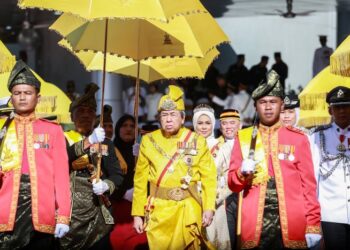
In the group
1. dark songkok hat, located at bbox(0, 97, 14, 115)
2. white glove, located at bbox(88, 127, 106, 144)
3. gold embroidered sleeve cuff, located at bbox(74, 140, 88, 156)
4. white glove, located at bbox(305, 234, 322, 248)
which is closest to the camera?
white glove, located at bbox(305, 234, 322, 248)

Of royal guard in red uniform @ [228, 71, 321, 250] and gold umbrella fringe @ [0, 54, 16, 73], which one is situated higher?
gold umbrella fringe @ [0, 54, 16, 73]

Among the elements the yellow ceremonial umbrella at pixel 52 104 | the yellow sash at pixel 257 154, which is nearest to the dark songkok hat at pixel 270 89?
the yellow sash at pixel 257 154

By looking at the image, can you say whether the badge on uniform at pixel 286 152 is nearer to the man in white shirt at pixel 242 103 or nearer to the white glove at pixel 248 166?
the white glove at pixel 248 166

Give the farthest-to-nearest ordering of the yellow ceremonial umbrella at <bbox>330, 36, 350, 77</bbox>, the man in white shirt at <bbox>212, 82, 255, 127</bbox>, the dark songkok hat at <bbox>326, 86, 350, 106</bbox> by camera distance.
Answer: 1. the man in white shirt at <bbox>212, 82, 255, 127</bbox>
2. the yellow ceremonial umbrella at <bbox>330, 36, 350, 77</bbox>
3. the dark songkok hat at <bbox>326, 86, 350, 106</bbox>

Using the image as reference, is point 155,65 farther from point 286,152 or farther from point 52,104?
point 286,152

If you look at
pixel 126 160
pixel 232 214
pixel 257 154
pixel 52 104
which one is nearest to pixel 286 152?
pixel 257 154

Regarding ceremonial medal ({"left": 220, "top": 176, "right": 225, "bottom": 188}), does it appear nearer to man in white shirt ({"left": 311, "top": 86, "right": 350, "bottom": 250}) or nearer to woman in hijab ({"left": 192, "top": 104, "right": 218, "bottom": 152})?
Answer: woman in hijab ({"left": 192, "top": 104, "right": 218, "bottom": 152})

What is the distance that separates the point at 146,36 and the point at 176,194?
2377 mm

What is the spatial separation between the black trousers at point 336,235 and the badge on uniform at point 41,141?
9.23ft

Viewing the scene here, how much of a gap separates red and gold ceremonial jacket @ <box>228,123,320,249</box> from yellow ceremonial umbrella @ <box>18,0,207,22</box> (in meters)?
1.44

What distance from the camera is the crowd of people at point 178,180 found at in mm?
7750

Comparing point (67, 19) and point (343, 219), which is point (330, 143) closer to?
point (343, 219)

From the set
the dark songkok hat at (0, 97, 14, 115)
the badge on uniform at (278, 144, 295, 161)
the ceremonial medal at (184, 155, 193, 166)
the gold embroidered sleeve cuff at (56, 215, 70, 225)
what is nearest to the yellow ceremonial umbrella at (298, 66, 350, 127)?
the ceremonial medal at (184, 155, 193, 166)

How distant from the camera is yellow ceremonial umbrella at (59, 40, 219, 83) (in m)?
11.0
